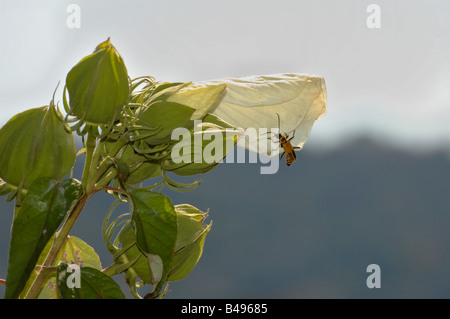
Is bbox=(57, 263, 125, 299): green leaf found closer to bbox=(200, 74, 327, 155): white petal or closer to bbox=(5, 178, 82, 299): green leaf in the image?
bbox=(5, 178, 82, 299): green leaf

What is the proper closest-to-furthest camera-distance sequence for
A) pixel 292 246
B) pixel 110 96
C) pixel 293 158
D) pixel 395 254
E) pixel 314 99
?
pixel 110 96 → pixel 314 99 → pixel 293 158 → pixel 292 246 → pixel 395 254

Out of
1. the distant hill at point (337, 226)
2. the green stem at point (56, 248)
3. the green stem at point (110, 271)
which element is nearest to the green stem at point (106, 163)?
the green stem at point (56, 248)

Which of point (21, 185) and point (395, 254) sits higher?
point (21, 185)

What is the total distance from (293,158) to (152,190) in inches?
24.9

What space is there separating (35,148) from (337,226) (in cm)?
3006

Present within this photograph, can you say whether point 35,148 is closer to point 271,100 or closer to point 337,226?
point 271,100

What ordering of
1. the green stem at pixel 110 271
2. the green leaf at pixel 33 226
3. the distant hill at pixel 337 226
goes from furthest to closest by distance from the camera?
1. the distant hill at pixel 337 226
2. the green stem at pixel 110 271
3. the green leaf at pixel 33 226

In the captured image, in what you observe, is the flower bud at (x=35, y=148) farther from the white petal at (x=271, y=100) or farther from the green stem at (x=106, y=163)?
the white petal at (x=271, y=100)

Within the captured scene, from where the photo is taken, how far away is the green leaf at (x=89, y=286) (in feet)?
2.16

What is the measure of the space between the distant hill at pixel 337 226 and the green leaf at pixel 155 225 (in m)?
25.3

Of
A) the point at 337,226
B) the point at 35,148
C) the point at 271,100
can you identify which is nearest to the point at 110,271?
the point at 35,148

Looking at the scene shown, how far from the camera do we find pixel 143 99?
2.32 feet

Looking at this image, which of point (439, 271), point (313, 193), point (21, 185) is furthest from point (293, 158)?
point (439, 271)

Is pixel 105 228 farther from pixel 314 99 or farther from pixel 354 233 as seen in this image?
pixel 354 233
